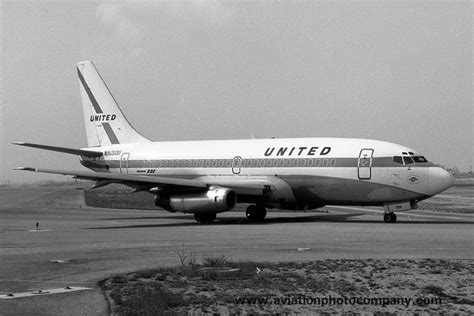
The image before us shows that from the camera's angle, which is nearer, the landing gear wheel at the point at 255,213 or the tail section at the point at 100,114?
the landing gear wheel at the point at 255,213

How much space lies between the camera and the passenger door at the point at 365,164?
100 feet

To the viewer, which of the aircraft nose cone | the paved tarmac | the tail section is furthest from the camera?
the tail section

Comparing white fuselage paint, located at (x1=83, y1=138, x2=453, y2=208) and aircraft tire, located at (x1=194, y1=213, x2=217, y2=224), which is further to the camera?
aircraft tire, located at (x1=194, y1=213, x2=217, y2=224)

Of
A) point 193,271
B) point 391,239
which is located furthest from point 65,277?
point 391,239

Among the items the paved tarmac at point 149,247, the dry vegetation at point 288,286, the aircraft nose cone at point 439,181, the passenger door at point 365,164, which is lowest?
the dry vegetation at point 288,286

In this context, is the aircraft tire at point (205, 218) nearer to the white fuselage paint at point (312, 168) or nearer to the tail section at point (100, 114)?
the white fuselage paint at point (312, 168)

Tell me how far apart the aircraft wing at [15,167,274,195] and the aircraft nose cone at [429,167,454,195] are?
7191 millimetres

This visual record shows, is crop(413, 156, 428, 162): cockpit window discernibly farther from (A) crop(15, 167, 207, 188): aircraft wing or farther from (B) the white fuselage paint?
(A) crop(15, 167, 207, 188): aircraft wing

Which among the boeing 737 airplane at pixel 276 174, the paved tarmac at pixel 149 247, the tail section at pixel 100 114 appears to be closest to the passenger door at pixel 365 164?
the boeing 737 airplane at pixel 276 174

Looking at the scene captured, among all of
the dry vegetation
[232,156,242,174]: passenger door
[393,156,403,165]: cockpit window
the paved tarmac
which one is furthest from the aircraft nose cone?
the dry vegetation

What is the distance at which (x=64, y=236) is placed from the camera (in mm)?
24844

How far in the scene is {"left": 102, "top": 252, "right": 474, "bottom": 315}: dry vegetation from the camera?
1129 cm

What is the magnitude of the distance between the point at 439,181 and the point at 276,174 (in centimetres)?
765

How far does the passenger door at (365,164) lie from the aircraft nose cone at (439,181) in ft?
8.65
